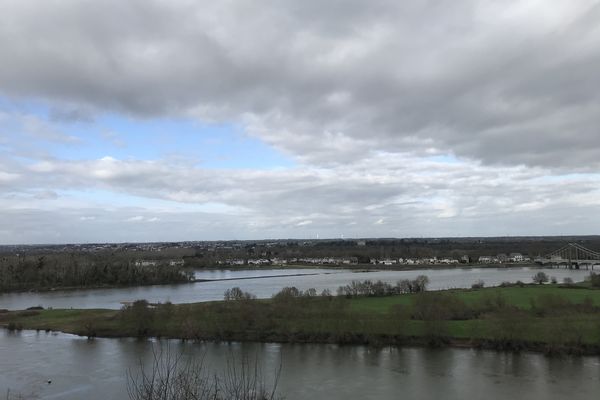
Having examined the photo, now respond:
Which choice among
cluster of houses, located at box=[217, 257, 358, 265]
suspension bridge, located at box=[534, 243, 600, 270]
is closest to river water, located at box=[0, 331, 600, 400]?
cluster of houses, located at box=[217, 257, 358, 265]

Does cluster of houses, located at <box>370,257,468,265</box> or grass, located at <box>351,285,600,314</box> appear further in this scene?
cluster of houses, located at <box>370,257,468,265</box>

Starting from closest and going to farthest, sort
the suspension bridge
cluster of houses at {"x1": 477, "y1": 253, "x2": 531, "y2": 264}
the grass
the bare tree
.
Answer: the bare tree < the grass < the suspension bridge < cluster of houses at {"x1": 477, "y1": 253, "x2": 531, "y2": 264}

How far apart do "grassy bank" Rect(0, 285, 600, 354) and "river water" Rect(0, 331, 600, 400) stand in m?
1.11

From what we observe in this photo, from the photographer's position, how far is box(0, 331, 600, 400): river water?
17328 mm

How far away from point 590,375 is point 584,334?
4899 mm

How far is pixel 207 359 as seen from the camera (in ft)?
74.4

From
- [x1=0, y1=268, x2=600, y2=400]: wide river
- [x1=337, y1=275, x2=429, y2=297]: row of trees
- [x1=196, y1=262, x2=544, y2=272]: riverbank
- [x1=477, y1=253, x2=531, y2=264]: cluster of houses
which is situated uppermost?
[x1=477, y1=253, x2=531, y2=264]: cluster of houses

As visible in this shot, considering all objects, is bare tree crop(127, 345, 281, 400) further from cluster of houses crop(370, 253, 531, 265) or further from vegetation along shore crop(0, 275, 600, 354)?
cluster of houses crop(370, 253, 531, 265)

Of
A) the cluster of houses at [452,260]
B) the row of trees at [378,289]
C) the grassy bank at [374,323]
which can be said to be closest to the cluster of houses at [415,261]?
the cluster of houses at [452,260]

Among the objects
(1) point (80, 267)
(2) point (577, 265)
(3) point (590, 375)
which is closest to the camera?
(3) point (590, 375)

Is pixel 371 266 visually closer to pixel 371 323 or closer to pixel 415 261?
pixel 415 261

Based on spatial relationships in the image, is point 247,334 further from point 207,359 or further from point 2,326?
point 2,326

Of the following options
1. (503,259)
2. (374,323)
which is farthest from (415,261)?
(374,323)

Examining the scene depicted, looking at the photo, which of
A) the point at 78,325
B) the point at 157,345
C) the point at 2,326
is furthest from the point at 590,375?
the point at 2,326
